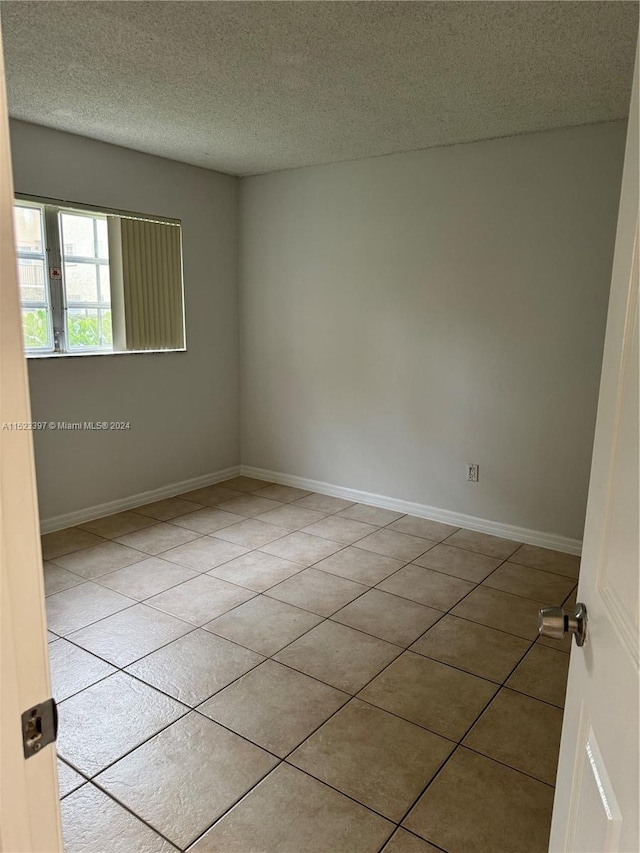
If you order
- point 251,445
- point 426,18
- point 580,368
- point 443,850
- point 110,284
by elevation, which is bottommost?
point 443,850

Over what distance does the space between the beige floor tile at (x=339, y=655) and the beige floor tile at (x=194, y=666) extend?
0.18 metres

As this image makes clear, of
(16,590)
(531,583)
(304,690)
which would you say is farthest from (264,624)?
(16,590)

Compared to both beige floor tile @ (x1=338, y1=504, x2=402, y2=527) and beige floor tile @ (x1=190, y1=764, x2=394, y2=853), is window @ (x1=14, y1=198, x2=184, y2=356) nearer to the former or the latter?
beige floor tile @ (x1=338, y1=504, x2=402, y2=527)

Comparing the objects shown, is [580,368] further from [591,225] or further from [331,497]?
[331,497]

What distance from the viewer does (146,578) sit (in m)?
3.28

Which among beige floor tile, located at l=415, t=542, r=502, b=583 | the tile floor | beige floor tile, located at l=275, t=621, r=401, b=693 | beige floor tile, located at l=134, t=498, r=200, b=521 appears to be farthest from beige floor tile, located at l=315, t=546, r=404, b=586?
beige floor tile, located at l=134, t=498, r=200, b=521

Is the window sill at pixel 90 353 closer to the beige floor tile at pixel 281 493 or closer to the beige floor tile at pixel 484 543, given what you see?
the beige floor tile at pixel 281 493

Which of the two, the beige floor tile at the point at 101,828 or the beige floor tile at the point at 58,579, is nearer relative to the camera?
the beige floor tile at the point at 101,828

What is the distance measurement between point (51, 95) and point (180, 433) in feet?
8.03

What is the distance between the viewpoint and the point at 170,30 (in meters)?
2.29

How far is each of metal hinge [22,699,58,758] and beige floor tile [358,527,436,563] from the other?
9.75 feet

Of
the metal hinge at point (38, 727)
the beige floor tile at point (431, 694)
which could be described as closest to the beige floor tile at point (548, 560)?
the beige floor tile at point (431, 694)

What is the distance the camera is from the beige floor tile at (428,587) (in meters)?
3.07

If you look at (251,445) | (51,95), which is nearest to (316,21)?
(51,95)
